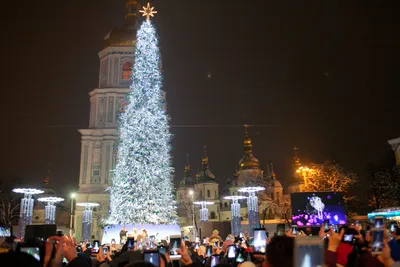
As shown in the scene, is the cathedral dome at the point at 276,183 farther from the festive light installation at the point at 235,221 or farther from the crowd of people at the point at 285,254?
the crowd of people at the point at 285,254

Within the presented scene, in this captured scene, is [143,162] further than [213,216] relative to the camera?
No

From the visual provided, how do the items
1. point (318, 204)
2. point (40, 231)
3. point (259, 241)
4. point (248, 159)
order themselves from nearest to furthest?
point (259, 241) → point (40, 231) → point (318, 204) → point (248, 159)

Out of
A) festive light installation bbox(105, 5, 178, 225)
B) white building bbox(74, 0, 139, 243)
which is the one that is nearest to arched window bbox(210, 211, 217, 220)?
white building bbox(74, 0, 139, 243)

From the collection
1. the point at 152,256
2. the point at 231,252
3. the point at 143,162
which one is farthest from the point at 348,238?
the point at 143,162

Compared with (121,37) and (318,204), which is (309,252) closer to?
(318,204)

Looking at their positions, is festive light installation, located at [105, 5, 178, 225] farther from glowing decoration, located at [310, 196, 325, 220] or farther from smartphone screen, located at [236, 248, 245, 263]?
smartphone screen, located at [236, 248, 245, 263]

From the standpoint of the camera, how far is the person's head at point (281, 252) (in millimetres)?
3098

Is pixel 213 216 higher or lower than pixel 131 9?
lower

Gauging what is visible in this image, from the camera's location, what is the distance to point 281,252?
3135mm

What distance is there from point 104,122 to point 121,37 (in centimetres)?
1282

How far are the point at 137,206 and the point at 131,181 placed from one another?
1606 mm

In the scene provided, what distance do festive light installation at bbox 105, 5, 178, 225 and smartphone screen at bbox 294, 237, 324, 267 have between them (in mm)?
20761

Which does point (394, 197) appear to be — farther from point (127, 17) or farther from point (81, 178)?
point (127, 17)

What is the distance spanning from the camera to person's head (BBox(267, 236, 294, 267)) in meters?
3.10
